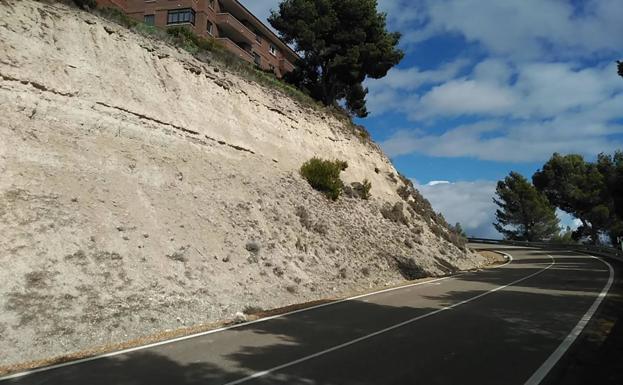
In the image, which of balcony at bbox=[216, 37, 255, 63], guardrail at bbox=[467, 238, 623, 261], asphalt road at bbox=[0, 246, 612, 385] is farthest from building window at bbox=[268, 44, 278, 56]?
asphalt road at bbox=[0, 246, 612, 385]

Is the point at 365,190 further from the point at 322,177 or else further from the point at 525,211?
the point at 525,211

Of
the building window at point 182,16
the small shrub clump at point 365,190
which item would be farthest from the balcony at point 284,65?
the small shrub clump at point 365,190

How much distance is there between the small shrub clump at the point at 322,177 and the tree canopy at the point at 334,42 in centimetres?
1200

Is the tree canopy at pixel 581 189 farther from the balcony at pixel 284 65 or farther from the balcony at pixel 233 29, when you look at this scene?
the balcony at pixel 233 29

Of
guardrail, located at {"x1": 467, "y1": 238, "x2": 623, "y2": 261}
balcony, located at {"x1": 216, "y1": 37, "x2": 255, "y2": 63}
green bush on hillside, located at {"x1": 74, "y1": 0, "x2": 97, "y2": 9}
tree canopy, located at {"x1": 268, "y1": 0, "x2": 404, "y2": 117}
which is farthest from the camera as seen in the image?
balcony, located at {"x1": 216, "y1": 37, "x2": 255, "y2": 63}

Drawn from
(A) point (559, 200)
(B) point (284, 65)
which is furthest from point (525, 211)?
(B) point (284, 65)

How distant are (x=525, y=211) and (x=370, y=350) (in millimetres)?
62523

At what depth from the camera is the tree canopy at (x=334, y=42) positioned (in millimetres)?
36094

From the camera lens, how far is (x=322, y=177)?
81.6 ft

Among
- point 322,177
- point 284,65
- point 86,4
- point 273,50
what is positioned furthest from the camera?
point 284,65

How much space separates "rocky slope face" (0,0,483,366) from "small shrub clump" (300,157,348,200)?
0.60 meters

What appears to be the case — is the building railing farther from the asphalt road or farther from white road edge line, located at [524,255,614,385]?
white road edge line, located at [524,255,614,385]

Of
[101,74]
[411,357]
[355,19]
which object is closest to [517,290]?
[411,357]

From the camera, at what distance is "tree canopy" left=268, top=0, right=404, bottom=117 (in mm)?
36094
